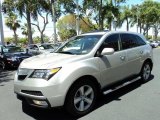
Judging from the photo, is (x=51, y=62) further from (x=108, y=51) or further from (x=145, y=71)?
(x=145, y=71)

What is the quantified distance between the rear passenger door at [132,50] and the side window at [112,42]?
0.24m

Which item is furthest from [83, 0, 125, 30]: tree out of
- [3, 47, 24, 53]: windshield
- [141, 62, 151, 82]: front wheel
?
[141, 62, 151, 82]: front wheel

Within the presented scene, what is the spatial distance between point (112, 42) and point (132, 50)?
0.91 m

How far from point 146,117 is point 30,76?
7.87ft

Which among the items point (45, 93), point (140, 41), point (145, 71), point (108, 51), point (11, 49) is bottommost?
point (145, 71)

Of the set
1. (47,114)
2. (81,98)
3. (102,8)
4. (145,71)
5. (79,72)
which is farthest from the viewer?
(102,8)

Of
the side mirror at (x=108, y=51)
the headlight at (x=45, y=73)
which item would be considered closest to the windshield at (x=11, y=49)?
the side mirror at (x=108, y=51)

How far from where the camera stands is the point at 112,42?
7062 mm

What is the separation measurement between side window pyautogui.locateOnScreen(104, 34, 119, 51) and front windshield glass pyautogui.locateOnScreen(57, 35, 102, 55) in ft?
0.78

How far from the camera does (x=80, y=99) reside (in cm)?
584

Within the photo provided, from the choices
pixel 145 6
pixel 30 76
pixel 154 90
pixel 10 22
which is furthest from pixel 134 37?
pixel 10 22

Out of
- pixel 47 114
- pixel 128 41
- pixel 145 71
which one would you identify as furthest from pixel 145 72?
pixel 47 114

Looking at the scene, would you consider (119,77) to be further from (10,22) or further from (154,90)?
(10,22)

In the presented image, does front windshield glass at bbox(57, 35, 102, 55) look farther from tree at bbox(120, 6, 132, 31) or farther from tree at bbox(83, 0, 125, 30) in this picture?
tree at bbox(120, 6, 132, 31)
